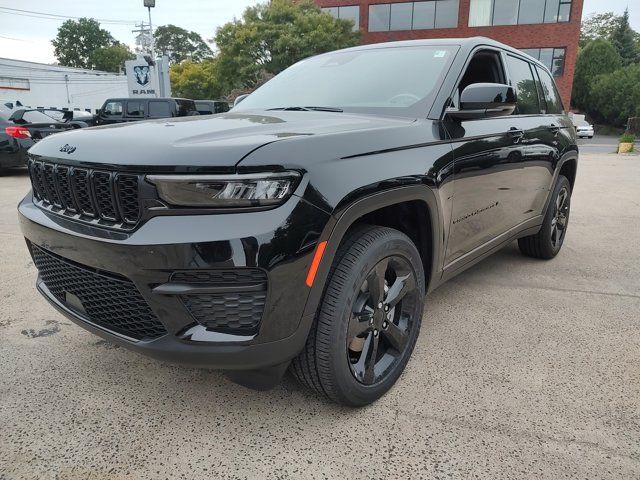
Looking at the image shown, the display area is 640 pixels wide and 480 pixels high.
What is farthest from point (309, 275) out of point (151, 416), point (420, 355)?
point (420, 355)

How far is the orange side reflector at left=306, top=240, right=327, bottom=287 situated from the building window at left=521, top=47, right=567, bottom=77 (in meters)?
35.4

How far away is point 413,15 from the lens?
112ft

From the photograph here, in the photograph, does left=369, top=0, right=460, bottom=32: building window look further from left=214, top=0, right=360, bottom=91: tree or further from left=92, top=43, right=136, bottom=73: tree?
left=92, top=43, right=136, bottom=73: tree

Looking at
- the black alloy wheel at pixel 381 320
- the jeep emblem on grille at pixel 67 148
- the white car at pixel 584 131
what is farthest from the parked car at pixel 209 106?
the white car at pixel 584 131

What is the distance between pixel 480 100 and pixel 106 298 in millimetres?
2000

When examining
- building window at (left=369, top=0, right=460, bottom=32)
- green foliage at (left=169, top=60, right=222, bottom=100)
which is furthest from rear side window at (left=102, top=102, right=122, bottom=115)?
green foliage at (left=169, top=60, right=222, bottom=100)

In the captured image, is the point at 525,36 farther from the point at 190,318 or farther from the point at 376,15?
the point at 190,318

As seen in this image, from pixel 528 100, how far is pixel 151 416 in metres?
3.37

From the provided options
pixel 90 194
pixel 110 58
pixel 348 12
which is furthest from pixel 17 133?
pixel 110 58

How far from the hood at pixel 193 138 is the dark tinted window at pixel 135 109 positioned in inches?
532

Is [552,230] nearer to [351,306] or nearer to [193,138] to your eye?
[351,306]

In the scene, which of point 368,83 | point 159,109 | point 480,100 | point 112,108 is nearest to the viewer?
point 480,100

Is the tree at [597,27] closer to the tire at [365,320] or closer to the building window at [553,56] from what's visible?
the building window at [553,56]

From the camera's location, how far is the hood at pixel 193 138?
1.71m
